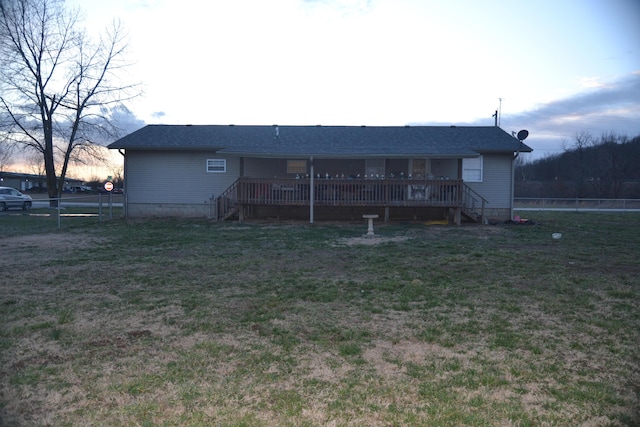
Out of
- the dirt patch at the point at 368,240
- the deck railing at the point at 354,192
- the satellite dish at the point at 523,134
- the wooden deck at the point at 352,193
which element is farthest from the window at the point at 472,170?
the dirt patch at the point at 368,240

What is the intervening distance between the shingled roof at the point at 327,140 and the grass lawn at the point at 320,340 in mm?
8592

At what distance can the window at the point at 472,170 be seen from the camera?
19328 millimetres

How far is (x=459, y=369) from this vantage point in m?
4.16

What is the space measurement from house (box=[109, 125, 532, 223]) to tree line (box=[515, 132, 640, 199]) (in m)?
24.3


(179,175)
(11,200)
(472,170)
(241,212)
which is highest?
(472,170)

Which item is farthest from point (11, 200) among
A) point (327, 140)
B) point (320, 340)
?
point (320, 340)

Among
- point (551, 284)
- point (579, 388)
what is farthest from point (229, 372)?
point (551, 284)

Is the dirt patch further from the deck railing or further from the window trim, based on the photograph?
the window trim

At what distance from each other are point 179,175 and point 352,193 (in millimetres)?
7030

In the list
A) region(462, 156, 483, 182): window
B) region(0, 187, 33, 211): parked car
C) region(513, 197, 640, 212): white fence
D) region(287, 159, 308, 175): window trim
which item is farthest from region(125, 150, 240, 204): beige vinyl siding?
region(513, 197, 640, 212): white fence

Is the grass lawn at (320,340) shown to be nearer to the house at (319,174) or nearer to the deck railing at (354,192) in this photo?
the deck railing at (354,192)

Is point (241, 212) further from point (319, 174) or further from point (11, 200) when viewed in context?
point (11, 200)

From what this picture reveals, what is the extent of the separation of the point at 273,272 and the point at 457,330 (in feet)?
13.0

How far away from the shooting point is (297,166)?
20422 mm
